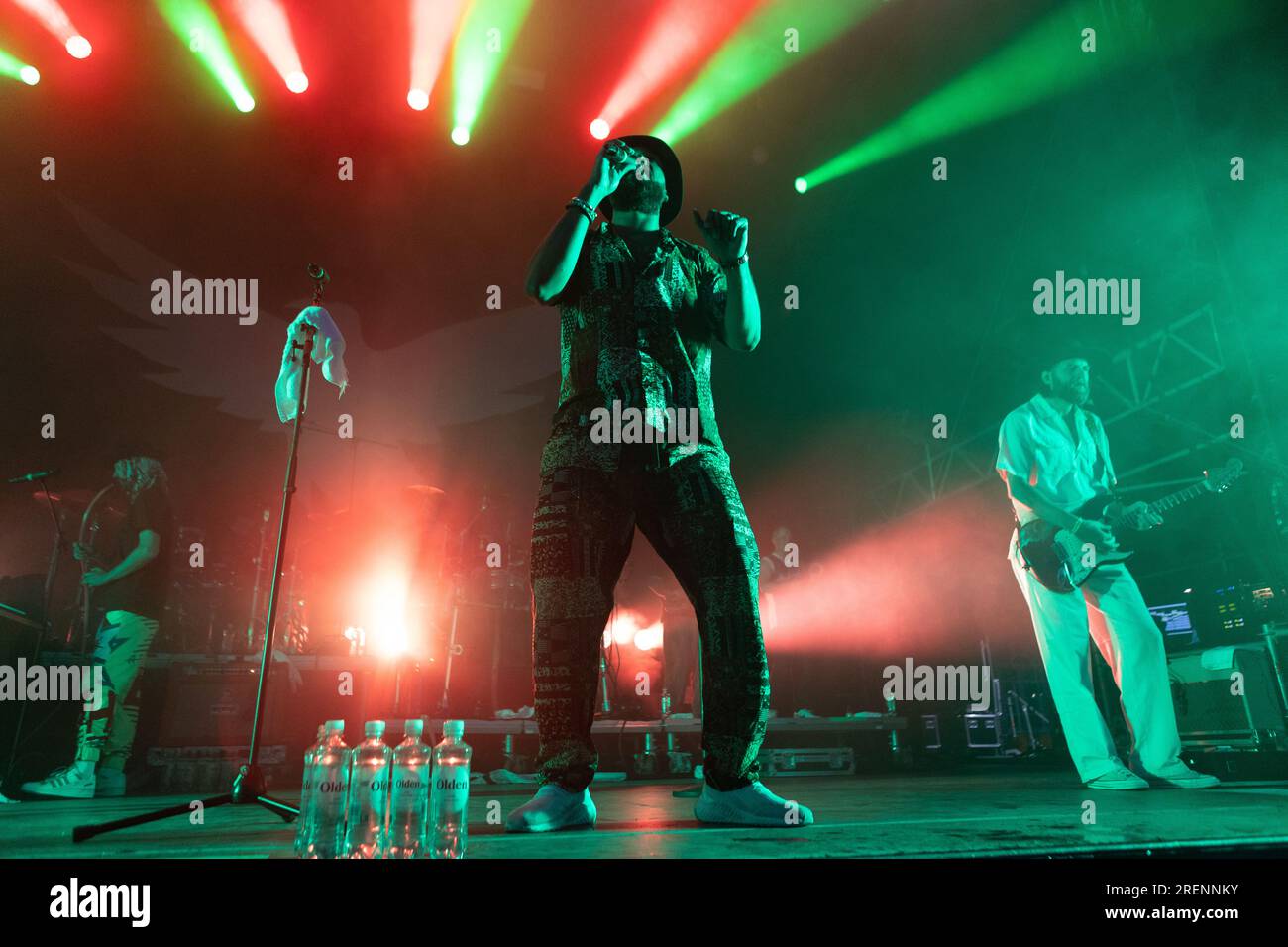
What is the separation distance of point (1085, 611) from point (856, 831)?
303 centimetres

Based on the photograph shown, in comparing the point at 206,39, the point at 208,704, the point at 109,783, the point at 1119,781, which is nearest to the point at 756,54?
the point at 206,39

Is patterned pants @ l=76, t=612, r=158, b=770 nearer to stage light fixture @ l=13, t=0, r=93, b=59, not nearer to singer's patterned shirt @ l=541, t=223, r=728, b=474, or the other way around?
singer's patterned shirt @ l=541, t=223, r=728, b=474

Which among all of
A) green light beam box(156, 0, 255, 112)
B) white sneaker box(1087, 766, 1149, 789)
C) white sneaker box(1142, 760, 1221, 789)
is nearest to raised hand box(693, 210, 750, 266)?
white sneaker box(1087, 766, 1149, 789)

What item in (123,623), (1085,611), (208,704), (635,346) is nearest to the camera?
(635,346)

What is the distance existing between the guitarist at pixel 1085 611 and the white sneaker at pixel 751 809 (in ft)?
9.10

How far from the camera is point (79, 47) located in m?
5.97

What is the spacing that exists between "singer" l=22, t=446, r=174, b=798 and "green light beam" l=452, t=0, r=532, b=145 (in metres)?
4.09

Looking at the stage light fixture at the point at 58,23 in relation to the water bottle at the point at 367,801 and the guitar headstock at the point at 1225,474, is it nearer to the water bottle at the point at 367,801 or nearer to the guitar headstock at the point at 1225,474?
the water bottle at the point at 367,801

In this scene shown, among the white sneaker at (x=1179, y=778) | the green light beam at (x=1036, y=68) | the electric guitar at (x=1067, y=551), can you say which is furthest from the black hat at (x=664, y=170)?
the green light beam at (x=1036, y=68)

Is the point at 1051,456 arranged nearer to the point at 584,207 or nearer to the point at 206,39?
the point at 584,207

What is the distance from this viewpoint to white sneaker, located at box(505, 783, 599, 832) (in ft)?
7.10

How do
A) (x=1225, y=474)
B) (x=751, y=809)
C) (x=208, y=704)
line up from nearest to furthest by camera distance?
(x=751, y=809), (x=1225, y=474), (x=208, y=704)
